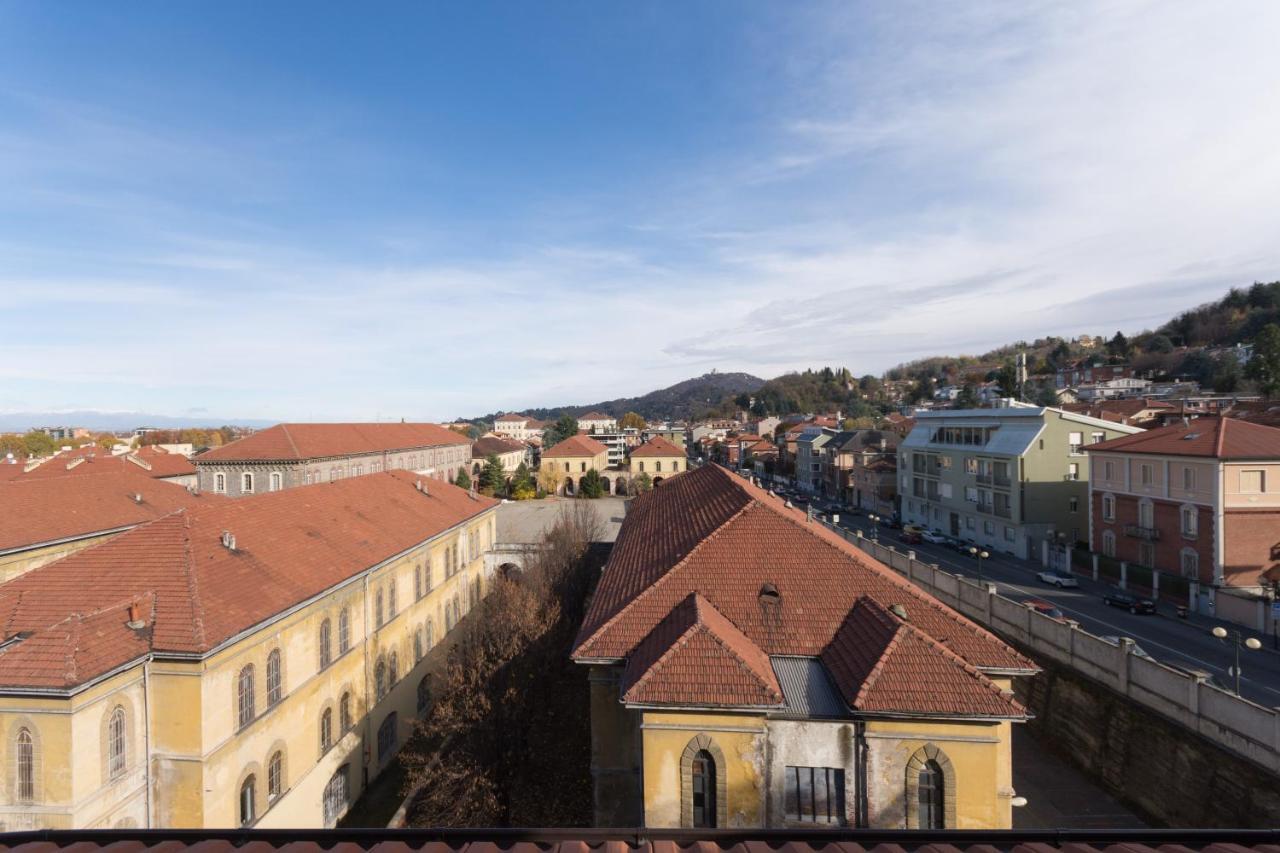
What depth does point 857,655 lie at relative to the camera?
1312 centimetres

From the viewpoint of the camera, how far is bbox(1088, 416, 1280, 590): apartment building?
29.5 meters

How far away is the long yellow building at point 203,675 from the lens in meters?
12.8

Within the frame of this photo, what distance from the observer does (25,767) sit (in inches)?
506

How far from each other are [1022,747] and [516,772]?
18.0m

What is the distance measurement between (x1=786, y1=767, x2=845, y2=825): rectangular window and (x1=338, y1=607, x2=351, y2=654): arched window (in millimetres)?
15743

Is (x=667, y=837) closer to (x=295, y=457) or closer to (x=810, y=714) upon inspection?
(x=810, y=714)

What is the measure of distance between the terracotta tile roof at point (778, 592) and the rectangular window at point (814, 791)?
9.00 feet

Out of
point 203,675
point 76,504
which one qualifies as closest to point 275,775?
point 203,675

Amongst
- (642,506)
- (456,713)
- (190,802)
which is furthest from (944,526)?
(190,802)

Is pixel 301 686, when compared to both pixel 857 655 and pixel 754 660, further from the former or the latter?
pixel 857 655

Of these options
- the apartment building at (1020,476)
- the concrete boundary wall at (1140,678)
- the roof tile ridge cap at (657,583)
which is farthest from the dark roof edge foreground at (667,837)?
the apartment building at (1020,476)

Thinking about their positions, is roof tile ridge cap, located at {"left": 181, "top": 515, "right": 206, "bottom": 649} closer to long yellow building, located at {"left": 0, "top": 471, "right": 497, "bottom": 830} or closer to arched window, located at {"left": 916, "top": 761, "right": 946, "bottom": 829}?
long yellow building, located at {"left": 0, "top": 471, "right": 497, "bottom": 830}

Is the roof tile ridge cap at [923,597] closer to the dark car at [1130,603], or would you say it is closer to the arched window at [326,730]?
the arched window at [326,730]

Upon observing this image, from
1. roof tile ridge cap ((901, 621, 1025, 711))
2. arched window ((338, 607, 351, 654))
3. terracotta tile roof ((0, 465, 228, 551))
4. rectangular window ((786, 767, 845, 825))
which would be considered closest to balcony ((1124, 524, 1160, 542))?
roof tile ridge cap ((901, 621, 1025, 711))
